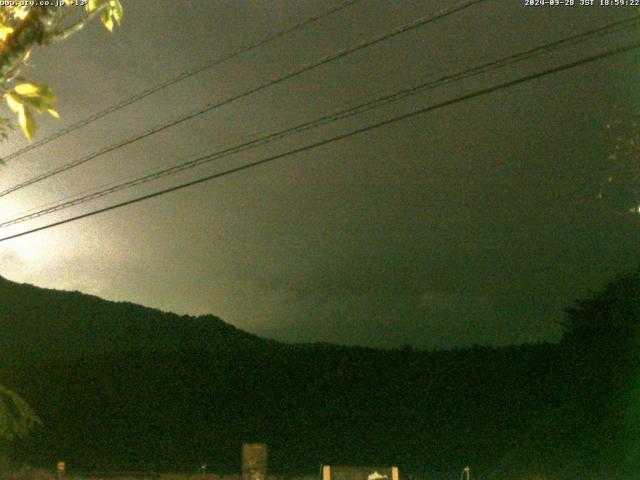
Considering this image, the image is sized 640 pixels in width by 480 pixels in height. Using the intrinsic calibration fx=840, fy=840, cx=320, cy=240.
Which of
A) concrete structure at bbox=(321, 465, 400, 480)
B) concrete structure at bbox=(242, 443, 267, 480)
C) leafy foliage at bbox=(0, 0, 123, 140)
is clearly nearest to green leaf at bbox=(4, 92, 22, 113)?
leafy foliage at bbox=(0, 0, 123, 140)

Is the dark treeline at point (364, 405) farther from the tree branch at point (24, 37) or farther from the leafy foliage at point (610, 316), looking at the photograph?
the tree branch at point (24, 37)

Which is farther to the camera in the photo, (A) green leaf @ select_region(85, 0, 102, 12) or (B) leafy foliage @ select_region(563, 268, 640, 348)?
(B) leafy foliage @ select_region(563, 268, 640, 348)

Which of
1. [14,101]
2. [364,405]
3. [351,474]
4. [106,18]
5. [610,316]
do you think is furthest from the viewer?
[364,405]

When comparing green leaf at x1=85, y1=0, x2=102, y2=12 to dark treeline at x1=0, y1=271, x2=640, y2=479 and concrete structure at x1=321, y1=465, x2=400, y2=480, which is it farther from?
dark treeline at x1=0, y1=271, x2=640, y2=479

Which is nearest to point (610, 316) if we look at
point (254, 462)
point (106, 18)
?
point (254, 462)

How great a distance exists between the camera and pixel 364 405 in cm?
1742

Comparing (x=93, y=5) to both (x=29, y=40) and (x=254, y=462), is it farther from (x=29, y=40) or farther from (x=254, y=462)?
(x=254, y=462)

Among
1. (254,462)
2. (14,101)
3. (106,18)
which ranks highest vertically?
(106,18)

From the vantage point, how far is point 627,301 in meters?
15.8

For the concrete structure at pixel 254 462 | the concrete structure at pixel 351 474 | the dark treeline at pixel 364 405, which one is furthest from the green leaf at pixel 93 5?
the dark treeline at pixel 364 405

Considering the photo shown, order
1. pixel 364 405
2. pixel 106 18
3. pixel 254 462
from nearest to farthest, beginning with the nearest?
pixel 106 18 < pixel 254 462 < pixel 364 405

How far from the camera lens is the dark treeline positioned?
15000 millimetres

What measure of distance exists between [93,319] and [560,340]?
23093 mm

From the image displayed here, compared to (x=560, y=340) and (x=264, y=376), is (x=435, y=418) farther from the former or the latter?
(x=264, y=376)
